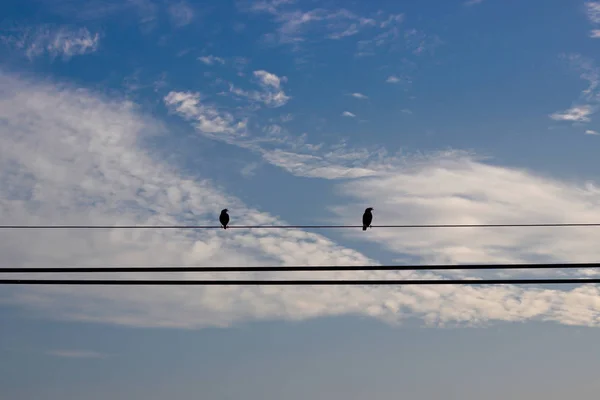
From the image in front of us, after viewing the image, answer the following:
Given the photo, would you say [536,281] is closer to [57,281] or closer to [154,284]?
[154,284]

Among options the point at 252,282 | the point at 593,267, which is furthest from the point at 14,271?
the point at 593,267

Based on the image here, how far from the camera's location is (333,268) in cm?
1439

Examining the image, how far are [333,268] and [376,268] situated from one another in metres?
0.86

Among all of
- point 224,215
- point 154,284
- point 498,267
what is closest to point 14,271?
point 154,284

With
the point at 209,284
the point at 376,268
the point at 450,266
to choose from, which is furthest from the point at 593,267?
the point at 209,284

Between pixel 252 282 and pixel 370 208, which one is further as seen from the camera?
pixel 370 208

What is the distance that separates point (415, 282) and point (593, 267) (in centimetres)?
312

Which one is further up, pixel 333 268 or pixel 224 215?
pixel 224 215

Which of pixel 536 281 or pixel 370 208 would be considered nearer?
pixel 536 281

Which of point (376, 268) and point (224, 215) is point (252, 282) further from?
point (224, 215)

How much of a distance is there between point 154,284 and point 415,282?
4.44 meters

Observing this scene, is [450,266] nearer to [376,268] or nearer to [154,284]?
[376,268]

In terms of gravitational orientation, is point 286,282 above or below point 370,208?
below

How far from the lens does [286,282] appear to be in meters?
14.2
